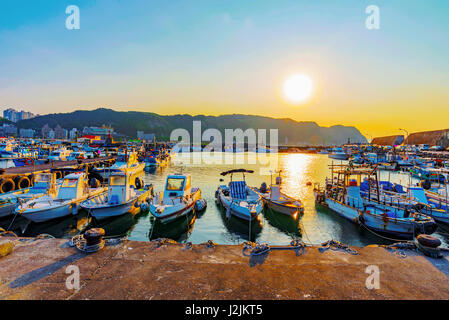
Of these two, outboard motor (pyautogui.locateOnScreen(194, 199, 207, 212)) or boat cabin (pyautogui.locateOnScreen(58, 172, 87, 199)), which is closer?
boat cabin (pyautogui.locateOnScreen(58, 172, 87, 199))

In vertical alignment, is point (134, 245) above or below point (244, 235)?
above

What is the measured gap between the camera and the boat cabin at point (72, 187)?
68.7 ft

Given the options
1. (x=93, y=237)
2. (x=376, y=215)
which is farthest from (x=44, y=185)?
(x=376, y=215)

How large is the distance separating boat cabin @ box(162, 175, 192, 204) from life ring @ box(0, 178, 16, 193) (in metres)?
19.2

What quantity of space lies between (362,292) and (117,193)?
19942 mm

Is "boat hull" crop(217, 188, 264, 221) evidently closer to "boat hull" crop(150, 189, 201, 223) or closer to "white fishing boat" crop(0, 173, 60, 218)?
"boat hull" crop(150, 189, 201, 223)

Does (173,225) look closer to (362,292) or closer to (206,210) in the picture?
(206,210)

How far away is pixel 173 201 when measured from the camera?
20.4 metres

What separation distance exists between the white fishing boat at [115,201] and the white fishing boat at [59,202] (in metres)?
1.30

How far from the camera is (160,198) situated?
69.4 feet

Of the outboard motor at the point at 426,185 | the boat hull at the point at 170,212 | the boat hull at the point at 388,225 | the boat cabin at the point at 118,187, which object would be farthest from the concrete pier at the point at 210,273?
the outboard motor at the point at 426,185

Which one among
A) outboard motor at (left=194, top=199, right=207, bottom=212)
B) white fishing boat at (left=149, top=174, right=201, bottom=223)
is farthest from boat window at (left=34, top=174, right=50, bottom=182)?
outboard motor at (left=194, top=199, right=207, bottom=212)

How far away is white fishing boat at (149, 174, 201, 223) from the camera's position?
1824 cm
